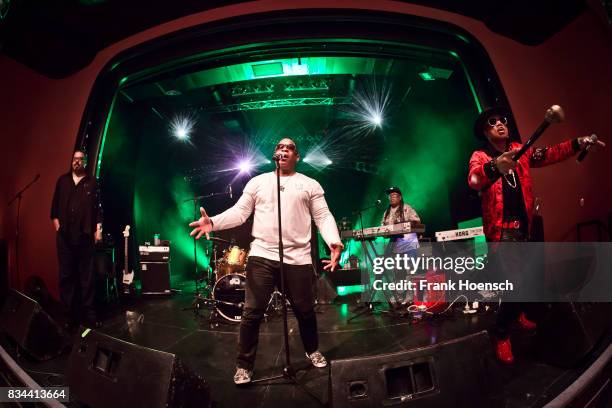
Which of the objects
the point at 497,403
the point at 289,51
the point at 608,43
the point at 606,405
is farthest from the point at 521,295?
the point at 289,51

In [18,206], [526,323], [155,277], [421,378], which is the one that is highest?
[18,206]

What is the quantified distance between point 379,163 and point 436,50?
5.58m

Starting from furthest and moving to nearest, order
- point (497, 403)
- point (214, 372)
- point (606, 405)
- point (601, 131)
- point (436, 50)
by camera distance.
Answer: point (436, 50) < point (601, 131) < point (214, 372) < point (606, 405) < point (497, 403)

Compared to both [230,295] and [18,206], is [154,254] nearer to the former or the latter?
[18,206]

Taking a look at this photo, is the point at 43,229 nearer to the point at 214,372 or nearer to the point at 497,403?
the point at 214,372

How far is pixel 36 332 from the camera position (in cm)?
260

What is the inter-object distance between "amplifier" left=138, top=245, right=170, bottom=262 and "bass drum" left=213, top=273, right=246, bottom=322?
302 cm

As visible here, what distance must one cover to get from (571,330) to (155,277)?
717cm

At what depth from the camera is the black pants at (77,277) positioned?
3498mm

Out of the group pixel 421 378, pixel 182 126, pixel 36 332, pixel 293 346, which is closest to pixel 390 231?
pixel 293 346

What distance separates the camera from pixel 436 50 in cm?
419

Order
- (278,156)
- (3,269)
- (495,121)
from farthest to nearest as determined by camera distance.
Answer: (3,269) → (495,121) → (278,156)

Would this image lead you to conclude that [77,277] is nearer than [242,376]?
No

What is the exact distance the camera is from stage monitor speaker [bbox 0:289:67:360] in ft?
8.45
